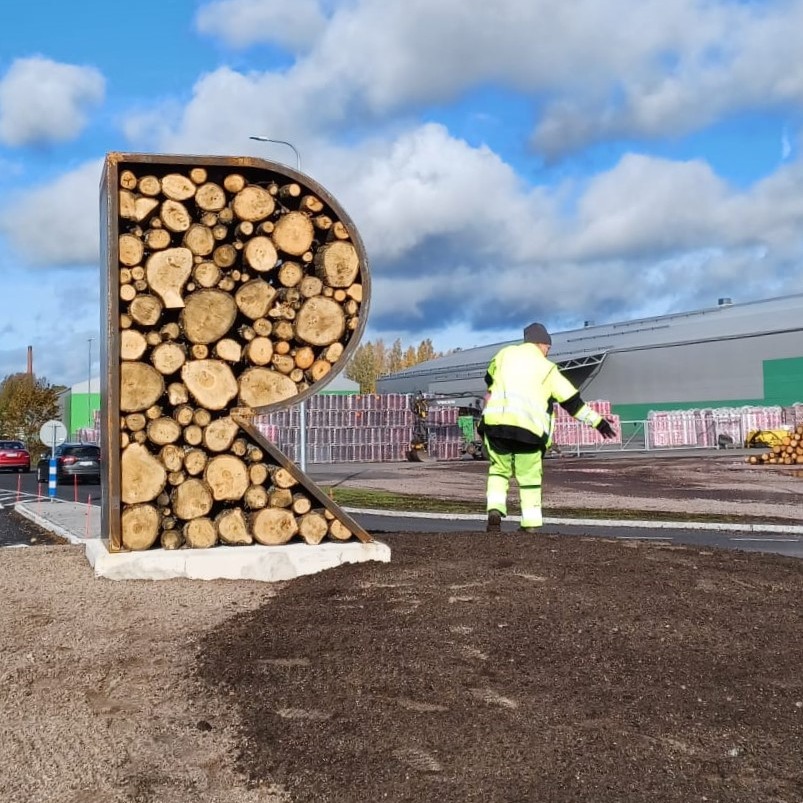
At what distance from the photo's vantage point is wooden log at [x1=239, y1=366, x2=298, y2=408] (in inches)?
288

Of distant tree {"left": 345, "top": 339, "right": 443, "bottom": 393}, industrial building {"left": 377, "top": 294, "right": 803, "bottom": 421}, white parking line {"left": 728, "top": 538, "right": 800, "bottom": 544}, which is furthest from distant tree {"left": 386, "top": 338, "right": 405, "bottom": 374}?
white parking line {"left": 728, "top": 538, "right": 800, "bottom": 544}

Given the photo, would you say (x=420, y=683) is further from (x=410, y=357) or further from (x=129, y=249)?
(x=410, y=357)

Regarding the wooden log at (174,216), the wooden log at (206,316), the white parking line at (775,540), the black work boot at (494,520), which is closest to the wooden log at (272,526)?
the wooden log at (206,316)

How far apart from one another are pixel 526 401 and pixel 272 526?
2.43 metres

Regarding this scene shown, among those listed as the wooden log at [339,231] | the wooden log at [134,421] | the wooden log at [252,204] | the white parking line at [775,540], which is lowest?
the white parking line at [775,540]

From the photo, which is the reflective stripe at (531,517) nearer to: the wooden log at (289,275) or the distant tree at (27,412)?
the wooden log at (289,275)

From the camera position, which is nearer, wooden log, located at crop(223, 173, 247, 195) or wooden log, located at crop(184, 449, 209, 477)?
wooden log, located at crop(184, 449, 209, 477)

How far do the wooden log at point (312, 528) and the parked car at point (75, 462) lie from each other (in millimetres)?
24513

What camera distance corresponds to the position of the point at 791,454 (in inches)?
1284

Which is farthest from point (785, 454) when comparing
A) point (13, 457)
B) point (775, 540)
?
point (13, 457)

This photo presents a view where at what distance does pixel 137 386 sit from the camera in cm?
711

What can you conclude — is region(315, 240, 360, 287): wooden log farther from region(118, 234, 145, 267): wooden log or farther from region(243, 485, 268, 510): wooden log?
region(243, 485, 268, 510): wooden log

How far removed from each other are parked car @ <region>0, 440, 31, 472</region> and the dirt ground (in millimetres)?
37424

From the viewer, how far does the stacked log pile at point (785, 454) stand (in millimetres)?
32438
